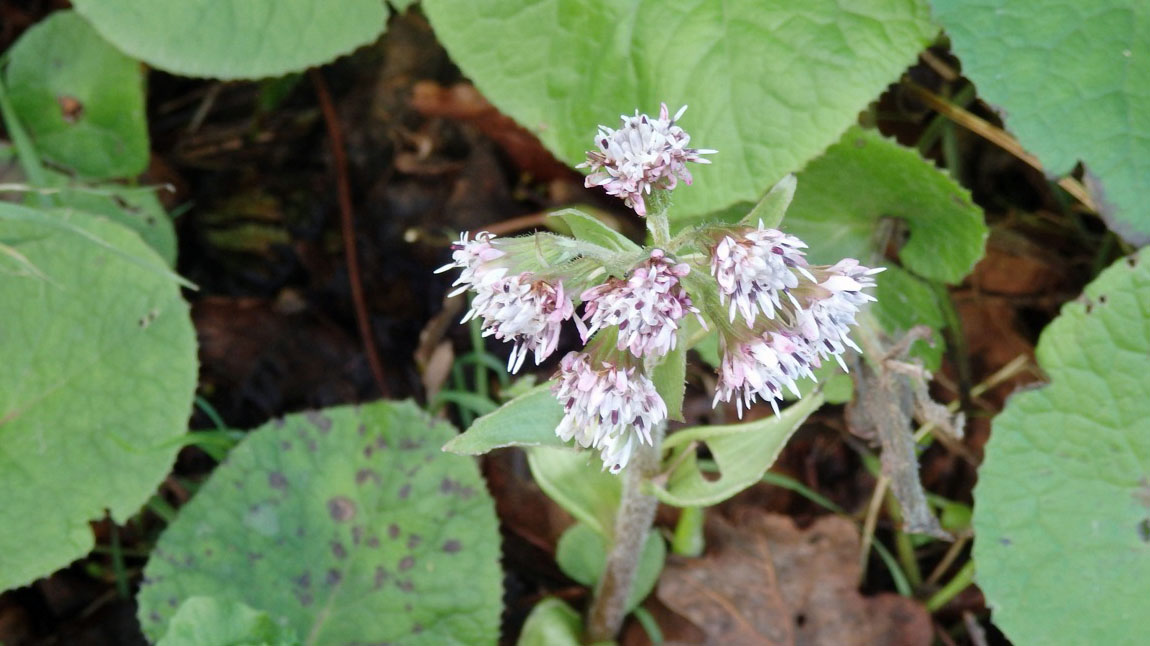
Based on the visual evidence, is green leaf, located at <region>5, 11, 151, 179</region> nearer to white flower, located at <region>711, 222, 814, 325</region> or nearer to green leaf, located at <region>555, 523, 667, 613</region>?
green leaf, located at <region>555, 523, 667, 613</region>

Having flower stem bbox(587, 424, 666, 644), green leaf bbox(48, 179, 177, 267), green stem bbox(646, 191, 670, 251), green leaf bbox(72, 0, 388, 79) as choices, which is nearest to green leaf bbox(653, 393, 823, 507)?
flower stem bbox(587, 424, 666, 644)

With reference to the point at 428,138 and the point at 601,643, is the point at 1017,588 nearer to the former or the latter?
the point at 601,643

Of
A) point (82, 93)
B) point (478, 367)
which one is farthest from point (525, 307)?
point (82, 93)

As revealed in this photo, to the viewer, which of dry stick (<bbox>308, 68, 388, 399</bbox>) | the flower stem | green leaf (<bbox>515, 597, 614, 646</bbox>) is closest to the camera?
the flower stem

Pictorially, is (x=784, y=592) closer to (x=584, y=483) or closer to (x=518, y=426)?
(x=584, y=483)

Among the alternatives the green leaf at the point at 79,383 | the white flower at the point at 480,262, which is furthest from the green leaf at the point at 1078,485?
the green leaf at the point at 79,383

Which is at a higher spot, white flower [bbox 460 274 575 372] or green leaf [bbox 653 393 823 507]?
white flower [bbox 460 274 575 372]
